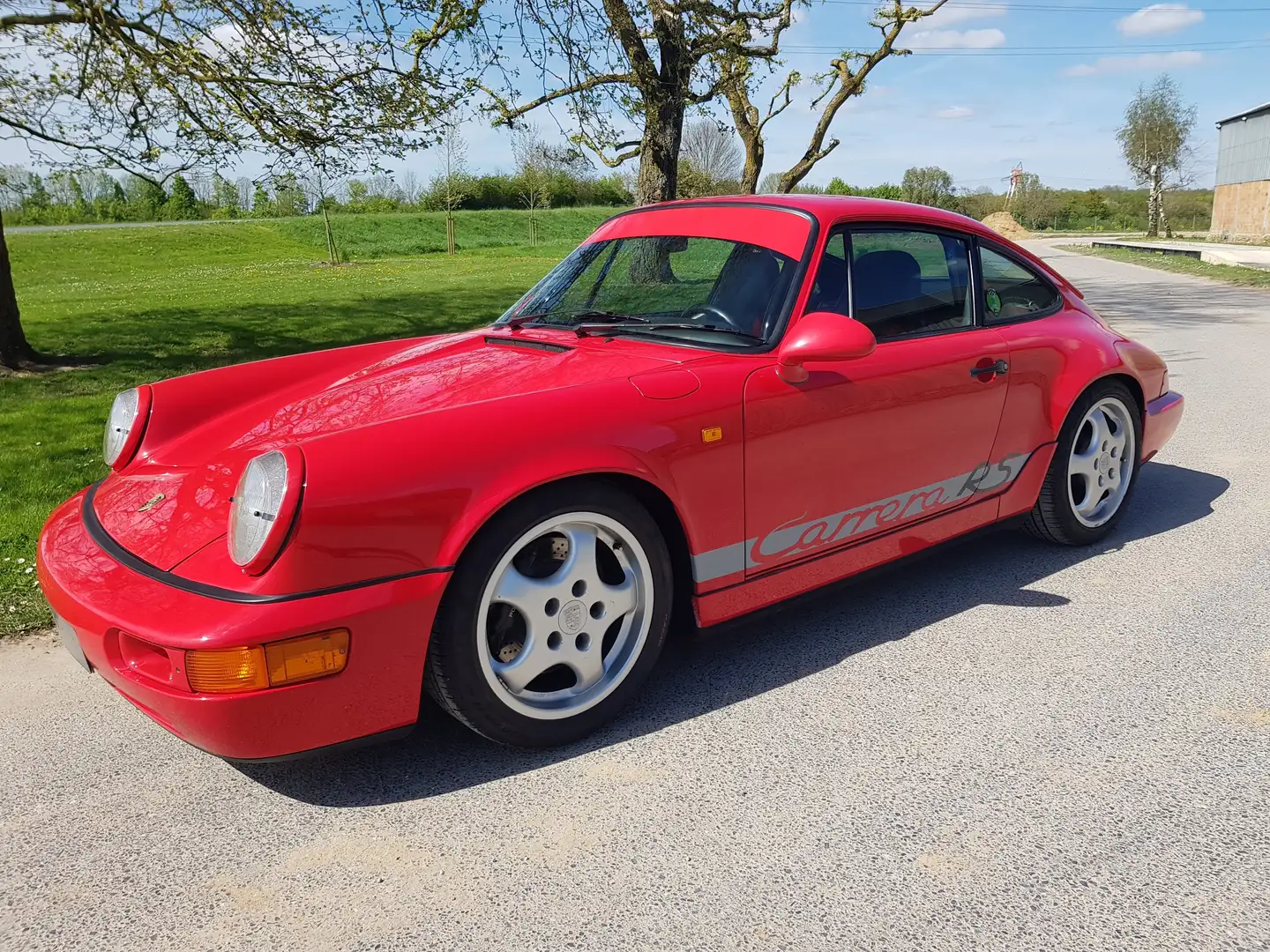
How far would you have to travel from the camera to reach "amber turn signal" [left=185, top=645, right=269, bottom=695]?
6.79ft

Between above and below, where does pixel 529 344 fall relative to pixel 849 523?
above

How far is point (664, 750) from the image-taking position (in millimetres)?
2588

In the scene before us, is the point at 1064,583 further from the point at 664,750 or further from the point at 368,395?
the point at 368,395

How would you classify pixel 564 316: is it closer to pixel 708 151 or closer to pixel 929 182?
pixel 708 151

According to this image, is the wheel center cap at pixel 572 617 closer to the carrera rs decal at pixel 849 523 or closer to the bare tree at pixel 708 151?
the carrera rs decal at pixel 849 523

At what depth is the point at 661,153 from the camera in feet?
41.5

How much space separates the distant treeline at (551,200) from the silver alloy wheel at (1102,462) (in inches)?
1030

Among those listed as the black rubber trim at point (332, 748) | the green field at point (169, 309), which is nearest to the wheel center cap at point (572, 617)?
the black rubber trim at point (332, 748)

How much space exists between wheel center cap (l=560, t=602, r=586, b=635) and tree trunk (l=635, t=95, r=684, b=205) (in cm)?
1029

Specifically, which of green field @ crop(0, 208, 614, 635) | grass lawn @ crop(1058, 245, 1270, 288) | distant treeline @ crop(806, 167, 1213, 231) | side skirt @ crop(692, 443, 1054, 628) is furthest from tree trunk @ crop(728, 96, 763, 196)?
distant treeline @ crop(806, 167, 1213, 231)

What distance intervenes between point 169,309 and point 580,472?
14.2 m

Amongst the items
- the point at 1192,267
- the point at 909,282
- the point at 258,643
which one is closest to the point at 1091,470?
the point at 909,282

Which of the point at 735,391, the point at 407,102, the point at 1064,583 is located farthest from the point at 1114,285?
the point at 735,391

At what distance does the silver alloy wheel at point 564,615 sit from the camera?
2.47 m
